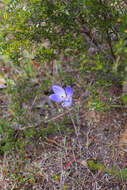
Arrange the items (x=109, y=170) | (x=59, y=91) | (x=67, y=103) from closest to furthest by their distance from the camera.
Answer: (x=109, y=170), (x=67, y=103), (x=59, y=91)

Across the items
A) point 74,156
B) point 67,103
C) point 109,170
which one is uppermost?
point 67,103

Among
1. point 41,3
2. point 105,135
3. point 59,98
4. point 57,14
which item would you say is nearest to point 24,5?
point 41,3

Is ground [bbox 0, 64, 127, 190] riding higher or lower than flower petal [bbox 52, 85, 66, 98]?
lower

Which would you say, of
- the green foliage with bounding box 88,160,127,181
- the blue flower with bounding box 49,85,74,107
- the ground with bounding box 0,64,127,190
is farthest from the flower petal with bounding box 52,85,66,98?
the green foliage with bounding box 88,160,127,181

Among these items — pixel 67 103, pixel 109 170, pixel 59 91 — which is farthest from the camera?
pixel 59 91

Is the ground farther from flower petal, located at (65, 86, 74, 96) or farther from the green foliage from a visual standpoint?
flower petal, located at (65, 86, 74, 96)

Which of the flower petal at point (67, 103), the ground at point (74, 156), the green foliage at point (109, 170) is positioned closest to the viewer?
the green foliage at point (109, 170)

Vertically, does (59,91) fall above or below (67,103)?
above

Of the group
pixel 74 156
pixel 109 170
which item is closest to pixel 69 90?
pixel 74 156

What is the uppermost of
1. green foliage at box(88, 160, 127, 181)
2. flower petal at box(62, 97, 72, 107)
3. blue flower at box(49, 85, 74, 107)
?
blue flower at box(49, 85, 74, 107)

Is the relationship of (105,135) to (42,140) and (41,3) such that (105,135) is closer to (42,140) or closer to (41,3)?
(42,140)

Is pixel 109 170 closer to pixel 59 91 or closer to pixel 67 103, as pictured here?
pixel 67 103

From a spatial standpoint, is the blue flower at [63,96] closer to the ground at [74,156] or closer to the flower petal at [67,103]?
the flower petal at [67,103]

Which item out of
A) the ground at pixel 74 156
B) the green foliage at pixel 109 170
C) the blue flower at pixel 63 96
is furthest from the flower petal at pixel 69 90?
the green foliage at pixel 109 170
